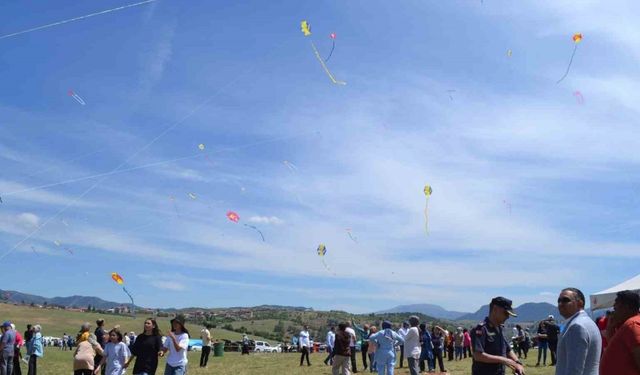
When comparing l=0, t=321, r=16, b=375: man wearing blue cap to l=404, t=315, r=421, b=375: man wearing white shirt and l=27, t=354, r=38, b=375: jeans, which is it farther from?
l=404, t=315, r=421, b=375: man wearing white shirt

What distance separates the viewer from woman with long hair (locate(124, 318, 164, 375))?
9406 millimetres

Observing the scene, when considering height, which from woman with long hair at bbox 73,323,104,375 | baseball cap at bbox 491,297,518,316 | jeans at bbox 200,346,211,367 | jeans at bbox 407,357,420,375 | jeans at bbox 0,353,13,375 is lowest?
jeans at bbox 200,346,211,367

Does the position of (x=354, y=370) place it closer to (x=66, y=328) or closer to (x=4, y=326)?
(x=4, y=326)

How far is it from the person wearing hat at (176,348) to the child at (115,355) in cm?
87

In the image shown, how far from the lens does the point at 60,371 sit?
21.0 metres

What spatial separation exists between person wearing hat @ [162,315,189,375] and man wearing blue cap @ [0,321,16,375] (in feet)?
21.6

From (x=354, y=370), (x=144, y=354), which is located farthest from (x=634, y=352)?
(x=354, y=370)

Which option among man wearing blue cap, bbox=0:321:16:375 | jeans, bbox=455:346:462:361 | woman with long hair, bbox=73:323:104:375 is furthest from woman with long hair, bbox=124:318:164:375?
jeans, bbox=455:346:462:361

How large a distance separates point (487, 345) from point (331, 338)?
1650 cm

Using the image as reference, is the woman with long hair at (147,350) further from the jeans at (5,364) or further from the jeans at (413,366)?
the jeans at (5,364)

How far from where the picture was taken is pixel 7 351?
14273 mm

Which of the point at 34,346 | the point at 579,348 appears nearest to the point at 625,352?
the point at 579,348

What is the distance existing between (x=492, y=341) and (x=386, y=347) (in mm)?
6513

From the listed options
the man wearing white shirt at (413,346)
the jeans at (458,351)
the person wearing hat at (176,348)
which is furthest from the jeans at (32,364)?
the jeans at (458,351)
